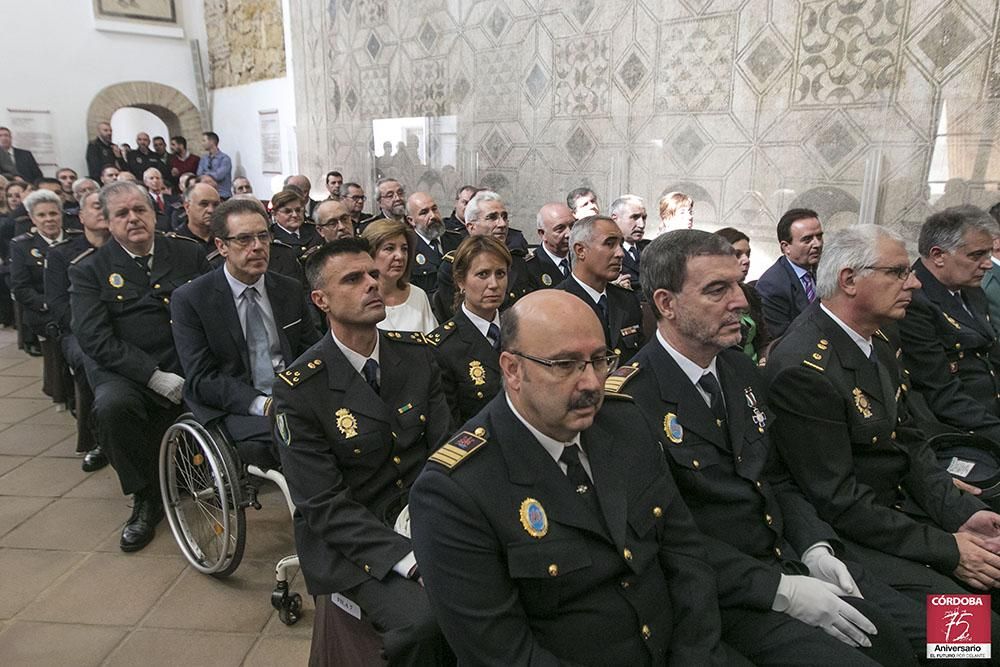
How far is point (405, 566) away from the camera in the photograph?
177 centimetres

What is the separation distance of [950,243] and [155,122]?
18062mm

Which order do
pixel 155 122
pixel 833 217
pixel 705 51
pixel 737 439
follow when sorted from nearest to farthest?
pixel 737 439
pixel 833 217
pixel 705 51
pixel 155 122

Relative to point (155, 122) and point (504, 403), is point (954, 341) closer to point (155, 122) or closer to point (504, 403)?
point (504, 403)

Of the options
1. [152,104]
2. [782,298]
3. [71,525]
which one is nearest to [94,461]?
[71,525]

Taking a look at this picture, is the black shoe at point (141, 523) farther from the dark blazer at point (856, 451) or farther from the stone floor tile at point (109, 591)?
the dark blazer at point (856, 451)

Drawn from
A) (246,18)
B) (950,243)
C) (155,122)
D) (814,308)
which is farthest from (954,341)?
(155,122)

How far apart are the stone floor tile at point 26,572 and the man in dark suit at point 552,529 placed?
2.21 meters

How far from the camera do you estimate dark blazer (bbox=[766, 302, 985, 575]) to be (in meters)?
1.94

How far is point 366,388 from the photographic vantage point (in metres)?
2.04

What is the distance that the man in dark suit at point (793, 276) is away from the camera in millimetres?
3664

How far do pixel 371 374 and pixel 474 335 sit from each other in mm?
681

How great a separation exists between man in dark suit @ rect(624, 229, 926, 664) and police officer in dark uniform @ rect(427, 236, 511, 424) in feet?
2.84

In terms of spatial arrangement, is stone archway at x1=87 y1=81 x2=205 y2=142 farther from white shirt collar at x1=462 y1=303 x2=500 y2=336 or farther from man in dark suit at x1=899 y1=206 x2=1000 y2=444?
man in dark suit at x1=899 y1=206 x2=1000 y2=444

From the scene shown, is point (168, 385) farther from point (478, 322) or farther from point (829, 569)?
point (829, 569)
